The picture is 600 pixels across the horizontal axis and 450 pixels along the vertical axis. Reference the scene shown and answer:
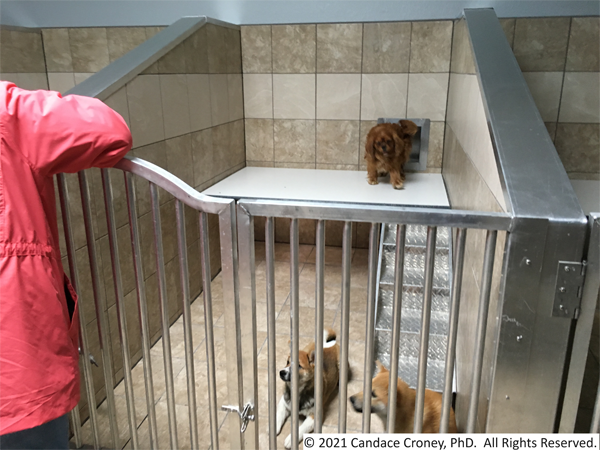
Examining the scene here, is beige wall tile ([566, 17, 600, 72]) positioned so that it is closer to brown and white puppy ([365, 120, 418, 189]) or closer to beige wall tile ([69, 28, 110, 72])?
brown and white puppy ([365, 120, 418, 189])

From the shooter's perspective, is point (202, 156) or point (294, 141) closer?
point (202, 156)

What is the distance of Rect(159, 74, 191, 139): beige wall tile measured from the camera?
90.6 inches

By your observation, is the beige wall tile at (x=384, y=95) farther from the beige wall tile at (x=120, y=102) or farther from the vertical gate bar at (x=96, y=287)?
the vertical gate bar at (x=96, y=287)

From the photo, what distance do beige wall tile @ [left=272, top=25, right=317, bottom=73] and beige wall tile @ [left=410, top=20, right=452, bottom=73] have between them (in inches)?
24.7

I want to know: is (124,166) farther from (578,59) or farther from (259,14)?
(578,59)

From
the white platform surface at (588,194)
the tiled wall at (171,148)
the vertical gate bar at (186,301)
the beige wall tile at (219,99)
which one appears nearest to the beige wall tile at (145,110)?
the tiled wall at (171,148)

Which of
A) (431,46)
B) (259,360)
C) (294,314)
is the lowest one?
(259,360)

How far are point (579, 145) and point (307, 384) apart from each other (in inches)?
86.1

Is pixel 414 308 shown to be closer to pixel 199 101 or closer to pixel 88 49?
pixel 199 101

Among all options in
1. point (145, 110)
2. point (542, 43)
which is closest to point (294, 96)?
point (145, 110)

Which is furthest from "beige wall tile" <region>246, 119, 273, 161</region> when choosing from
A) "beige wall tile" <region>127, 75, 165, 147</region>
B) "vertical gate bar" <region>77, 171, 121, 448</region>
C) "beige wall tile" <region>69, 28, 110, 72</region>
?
"vertical gate bar" <region>77, 171, 121, 448</region>

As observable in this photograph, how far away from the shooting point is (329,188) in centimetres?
278

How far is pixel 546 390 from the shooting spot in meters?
0.95

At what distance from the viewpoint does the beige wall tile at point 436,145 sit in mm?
3113
